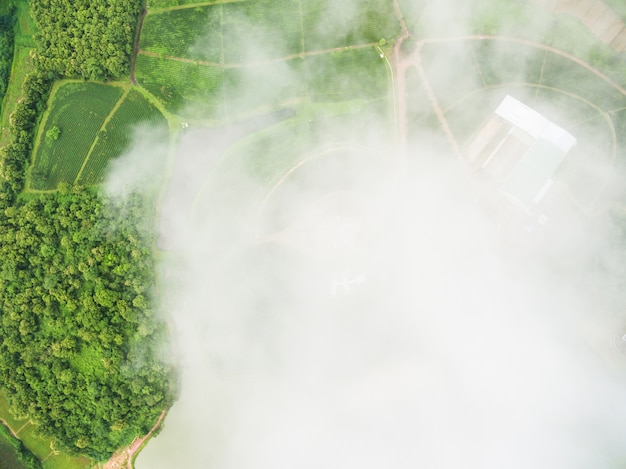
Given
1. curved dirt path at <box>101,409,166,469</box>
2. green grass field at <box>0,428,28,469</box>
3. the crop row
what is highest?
the crop row

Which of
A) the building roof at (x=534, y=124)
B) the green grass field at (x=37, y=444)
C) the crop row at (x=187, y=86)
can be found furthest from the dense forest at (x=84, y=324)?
the building roof at (x=534, y=124)

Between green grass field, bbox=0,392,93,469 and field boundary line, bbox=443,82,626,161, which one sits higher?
field boundary line, bbox=443,82,626,161

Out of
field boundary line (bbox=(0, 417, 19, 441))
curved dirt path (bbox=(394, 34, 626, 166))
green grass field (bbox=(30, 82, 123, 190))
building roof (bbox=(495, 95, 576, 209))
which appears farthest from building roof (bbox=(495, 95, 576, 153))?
field boundary line (bbox=(0, 417, 19, 441))

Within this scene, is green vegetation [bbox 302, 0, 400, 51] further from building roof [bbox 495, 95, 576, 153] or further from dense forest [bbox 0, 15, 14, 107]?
dense forest [bbox 0, 15, 14, 107]

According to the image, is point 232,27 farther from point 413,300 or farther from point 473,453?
point 473,453

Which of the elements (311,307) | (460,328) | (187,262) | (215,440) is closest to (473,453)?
(460,328)

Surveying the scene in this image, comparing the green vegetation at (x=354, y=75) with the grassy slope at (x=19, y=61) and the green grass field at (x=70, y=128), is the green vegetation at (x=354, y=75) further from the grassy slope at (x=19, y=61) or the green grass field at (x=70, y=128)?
the grassy slope at (x=19, y=61)

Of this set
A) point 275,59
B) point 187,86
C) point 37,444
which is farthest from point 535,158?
point 37,444
